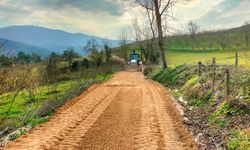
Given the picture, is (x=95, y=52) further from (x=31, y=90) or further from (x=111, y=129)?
(x=111, y=129)

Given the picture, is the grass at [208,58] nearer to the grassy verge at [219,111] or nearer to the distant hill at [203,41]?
the grassy verge at [219,111]

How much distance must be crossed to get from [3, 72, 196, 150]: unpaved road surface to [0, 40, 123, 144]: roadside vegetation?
38.1 inches

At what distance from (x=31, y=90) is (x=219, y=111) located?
18215 millimetres

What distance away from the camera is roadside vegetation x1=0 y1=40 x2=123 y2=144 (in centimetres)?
1664

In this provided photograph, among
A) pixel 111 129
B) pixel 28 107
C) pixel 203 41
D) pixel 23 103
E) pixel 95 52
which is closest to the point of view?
pixel 111 129

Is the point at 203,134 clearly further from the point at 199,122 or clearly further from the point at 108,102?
the point at 108,102

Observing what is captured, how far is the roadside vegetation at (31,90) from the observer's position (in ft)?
54.6

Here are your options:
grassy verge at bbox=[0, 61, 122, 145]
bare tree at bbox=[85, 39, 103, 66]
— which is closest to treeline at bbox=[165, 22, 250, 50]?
bare tree at bbox=[85, 39, 103, 66]

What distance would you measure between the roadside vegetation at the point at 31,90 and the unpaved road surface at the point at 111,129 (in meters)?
0.97

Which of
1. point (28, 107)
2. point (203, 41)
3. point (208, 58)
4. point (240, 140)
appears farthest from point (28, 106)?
point (203, 41)

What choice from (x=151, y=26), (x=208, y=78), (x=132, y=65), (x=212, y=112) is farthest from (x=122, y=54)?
(x=212, y=112)

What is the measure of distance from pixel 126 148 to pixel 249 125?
4.10m

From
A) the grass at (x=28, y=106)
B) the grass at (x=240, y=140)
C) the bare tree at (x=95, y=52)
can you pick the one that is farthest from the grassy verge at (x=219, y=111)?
the bare tree at (x=95, y=52)

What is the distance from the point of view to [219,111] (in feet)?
54.9
